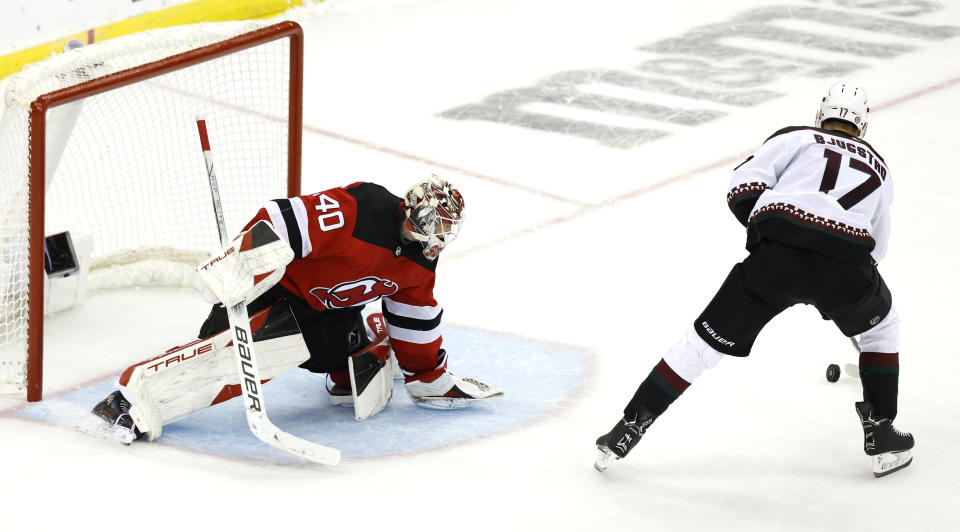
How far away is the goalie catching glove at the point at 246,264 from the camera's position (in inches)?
121

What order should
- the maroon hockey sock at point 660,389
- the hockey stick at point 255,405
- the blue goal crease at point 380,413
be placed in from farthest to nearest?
the blue goal crease at point 380,413
the hockey stick at point 255,405
the maroon hockey sock at point 660,389

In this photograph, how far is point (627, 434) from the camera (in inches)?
120

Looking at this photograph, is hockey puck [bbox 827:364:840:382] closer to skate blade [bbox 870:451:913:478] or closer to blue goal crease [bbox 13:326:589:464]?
skate blade [bbox 870:451:913:478]

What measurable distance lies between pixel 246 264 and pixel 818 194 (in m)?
1.28

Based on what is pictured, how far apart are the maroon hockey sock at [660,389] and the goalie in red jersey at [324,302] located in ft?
1.96

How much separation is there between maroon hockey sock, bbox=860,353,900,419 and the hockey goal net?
1923 mm

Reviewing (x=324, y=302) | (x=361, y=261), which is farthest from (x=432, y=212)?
(x=324, y=302)

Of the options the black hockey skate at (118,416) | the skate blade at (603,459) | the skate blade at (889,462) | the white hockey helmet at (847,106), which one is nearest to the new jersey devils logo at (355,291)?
the black hockey skate at (118,416)

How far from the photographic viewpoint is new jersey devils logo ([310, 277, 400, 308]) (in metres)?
3.30

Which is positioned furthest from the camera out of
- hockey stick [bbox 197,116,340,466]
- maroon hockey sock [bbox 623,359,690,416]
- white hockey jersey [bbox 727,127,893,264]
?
hockey stick [bbox 197,116,340,466]

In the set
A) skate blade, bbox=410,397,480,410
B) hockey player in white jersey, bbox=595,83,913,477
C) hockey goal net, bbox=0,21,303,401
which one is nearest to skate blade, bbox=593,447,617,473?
hockey player in white jersey, bbox=595,83,913,477

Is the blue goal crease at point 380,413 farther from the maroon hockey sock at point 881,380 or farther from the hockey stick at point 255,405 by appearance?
the maroon hockey sock at point 881,380

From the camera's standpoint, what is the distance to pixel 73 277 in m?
4.11

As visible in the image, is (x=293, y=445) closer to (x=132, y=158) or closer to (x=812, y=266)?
(x=812, y=266)
